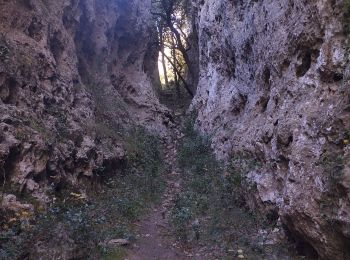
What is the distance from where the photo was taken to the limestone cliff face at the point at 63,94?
841 centimetres

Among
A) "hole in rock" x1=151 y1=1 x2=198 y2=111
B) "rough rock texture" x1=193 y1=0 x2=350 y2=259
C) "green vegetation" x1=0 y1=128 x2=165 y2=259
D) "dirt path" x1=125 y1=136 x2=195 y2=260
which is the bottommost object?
"dirt path" x1=125 y1=136 x2=195 y2=260

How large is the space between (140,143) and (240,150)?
16.8ft

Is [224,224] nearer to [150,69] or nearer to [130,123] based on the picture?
[130,123]

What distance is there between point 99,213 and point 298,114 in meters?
4.49

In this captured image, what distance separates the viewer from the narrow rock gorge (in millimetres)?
6008

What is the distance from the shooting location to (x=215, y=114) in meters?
15.2

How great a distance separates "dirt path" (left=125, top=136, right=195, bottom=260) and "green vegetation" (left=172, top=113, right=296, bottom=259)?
260mm

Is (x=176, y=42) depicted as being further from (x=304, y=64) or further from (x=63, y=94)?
(x=304, y=64)

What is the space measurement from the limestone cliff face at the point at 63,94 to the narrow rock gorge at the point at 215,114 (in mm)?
40

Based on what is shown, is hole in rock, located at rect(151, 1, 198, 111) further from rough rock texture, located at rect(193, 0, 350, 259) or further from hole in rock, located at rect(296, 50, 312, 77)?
hole in rock, located at rect(296, 50, 312, 77)

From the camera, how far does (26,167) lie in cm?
800

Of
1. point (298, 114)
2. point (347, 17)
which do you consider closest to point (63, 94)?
point (298, 114)

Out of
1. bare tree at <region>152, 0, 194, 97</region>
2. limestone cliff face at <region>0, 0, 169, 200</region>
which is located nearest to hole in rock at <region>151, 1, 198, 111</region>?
bare tree at <region>152, 0, 194, 97</region>

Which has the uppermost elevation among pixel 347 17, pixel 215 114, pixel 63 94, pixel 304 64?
pixel 347 17
